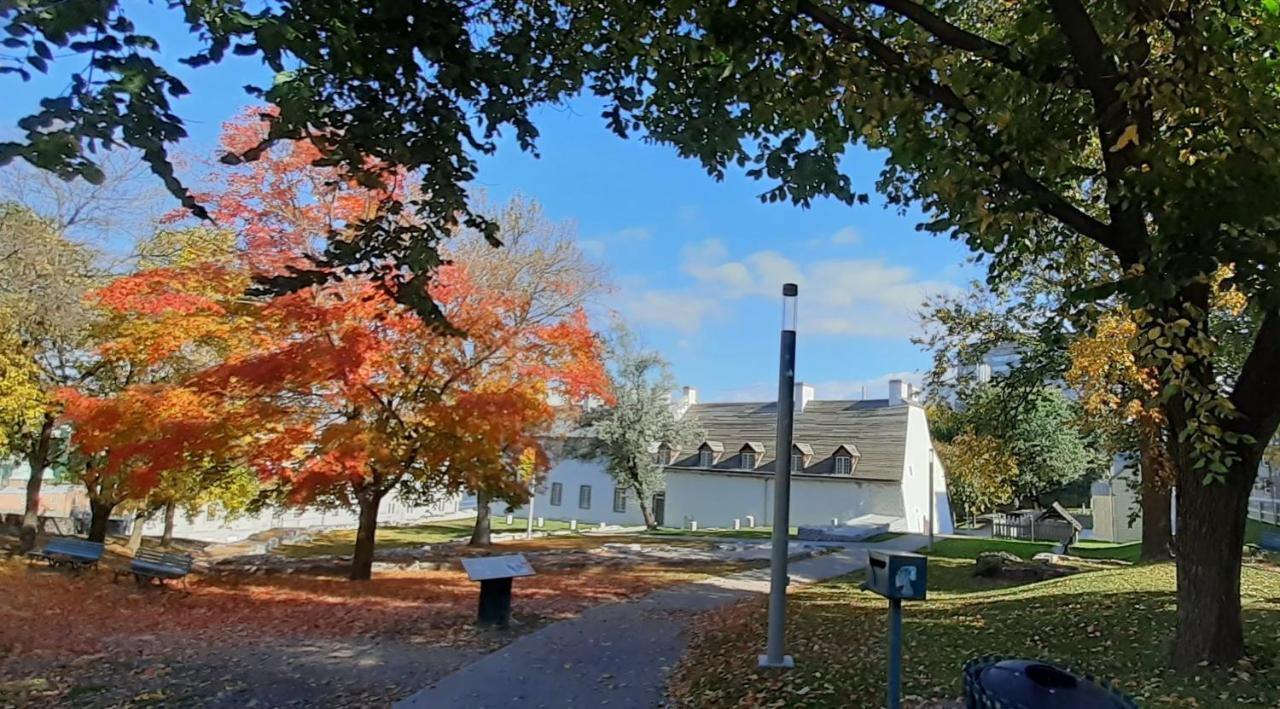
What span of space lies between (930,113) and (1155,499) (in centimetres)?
1182

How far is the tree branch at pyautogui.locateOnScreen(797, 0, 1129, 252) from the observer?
502 centimetres

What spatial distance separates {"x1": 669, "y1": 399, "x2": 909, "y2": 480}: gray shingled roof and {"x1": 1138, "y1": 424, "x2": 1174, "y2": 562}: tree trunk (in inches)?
853

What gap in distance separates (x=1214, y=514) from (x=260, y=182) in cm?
1305

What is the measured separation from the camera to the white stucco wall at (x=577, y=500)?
4588 cm

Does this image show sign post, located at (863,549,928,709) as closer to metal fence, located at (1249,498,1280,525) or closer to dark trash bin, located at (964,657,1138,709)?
dark trash bin, located at (964,657,1138,709)

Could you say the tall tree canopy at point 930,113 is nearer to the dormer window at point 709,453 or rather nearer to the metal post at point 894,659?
the metal post at point 894,659

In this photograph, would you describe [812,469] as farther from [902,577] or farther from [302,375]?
[902,577]

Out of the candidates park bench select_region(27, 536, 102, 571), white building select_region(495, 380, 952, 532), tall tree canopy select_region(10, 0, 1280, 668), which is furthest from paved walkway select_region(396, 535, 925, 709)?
white building select_region(495, 380, 952, 532)

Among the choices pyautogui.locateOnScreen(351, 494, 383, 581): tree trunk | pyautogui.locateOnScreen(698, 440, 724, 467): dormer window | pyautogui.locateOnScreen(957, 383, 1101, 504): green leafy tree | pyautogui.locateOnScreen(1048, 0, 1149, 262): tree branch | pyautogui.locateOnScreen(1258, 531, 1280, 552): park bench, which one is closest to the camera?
pyautogui.locateOnScreen(1048, 0, 1149, 262): tree branch

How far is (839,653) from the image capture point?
7227mm

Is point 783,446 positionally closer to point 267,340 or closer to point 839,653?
point 839,653

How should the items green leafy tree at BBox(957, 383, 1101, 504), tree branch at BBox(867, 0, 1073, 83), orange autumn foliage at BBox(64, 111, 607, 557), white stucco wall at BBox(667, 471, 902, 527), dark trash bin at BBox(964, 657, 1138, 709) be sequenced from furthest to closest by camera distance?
white stucco wall at BBox(667, 471, 902, 527), green leafy tree at BBox(957, 383, 1101, 504), orange autumn foliage at BBox(64, 111, 607, 557), tree branch at BBox(867, 0, 1073, 83), dark trash bin at BBox(964, 657, 1138, 709)

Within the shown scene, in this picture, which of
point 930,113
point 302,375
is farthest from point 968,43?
point 302,375

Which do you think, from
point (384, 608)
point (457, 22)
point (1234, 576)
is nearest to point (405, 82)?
point (457, 22)
